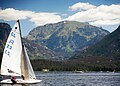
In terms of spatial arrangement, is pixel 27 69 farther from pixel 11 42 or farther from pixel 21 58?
pixel 11 42

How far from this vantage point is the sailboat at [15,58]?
252ft

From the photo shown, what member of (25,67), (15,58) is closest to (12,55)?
(15,58)

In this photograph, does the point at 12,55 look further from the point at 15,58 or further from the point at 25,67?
the point at 25,67

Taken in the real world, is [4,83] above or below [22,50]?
below

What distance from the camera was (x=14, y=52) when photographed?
7744 centimetres

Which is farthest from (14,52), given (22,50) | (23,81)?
(23,81)

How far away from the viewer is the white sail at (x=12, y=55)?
3019 inches

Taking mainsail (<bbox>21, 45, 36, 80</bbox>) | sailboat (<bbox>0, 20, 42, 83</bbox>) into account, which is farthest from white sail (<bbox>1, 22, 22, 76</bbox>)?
mainsail (<bbox>21, 45, 36, 80</bbox>)

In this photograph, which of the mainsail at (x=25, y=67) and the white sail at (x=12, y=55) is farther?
the mainsail at (x=25, y=67)

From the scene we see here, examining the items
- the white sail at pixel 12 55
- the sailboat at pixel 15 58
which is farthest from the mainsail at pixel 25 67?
the white sail at pixel 12 55

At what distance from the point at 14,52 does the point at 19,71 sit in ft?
16.8

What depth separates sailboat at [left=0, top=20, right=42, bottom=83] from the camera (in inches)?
3022

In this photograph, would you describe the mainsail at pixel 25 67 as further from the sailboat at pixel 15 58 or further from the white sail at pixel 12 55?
the white sail at pixel 12 55

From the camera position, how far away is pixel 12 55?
77250 mm
